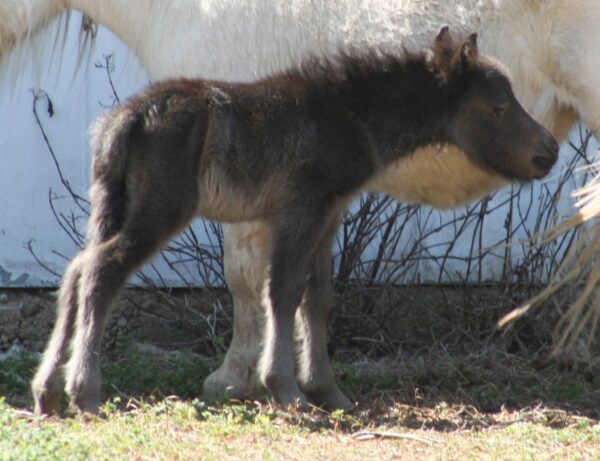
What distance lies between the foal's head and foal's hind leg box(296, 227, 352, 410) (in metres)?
0.79

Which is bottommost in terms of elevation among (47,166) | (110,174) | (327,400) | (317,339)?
(327,400)

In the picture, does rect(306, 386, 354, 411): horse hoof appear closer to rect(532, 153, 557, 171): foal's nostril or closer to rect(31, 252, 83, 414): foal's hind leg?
rect(31, 252, 83, 414): foal's hind leg

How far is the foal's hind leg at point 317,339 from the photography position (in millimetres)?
5023

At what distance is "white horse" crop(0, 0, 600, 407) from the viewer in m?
5.12

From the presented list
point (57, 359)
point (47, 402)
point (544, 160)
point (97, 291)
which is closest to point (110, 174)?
point (97, 291)

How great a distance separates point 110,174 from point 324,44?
1325mm

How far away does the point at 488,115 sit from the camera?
5.03 m

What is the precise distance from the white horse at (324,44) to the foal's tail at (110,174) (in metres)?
0.74

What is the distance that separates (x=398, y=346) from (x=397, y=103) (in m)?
2.28

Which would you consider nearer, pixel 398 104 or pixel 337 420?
pixel 337 420

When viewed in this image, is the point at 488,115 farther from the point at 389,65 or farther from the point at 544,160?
the point at 389,65

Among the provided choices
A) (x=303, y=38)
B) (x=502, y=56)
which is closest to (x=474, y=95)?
(x=502, y=56)

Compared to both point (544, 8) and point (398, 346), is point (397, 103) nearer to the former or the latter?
point (544, 8)

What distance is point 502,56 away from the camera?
17.3 feet
